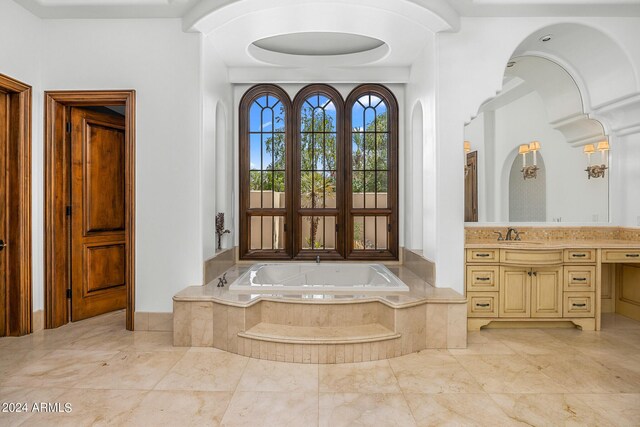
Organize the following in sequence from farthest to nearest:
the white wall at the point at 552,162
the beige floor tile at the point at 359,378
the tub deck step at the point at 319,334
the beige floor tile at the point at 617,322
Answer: the white wall at the point at 552,162 → the beige floor tile at the point at 617,322 → the tub deck step at the point at 319,334 → the beige floor tile at the point at 359,378

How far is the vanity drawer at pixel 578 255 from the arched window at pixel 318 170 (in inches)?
66.3

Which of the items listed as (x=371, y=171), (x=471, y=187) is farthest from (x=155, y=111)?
(x=471, y=187)

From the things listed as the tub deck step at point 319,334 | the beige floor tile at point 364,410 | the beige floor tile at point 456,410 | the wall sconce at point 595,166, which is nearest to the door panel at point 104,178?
the tub deck step at point 319,334

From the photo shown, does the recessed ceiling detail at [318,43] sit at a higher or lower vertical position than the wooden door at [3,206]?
higher

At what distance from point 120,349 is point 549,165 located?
→ 425cm

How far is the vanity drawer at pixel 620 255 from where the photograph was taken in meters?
3.55

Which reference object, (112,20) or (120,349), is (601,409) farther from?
(112,20)

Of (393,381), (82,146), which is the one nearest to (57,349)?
(82,146)

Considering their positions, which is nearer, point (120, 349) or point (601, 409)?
point (601, 409)

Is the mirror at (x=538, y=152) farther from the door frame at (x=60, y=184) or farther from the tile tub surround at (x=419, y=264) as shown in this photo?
the door frame at (x=60, y=184)

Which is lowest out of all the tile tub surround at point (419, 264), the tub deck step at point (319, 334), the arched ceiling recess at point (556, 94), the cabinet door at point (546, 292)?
the tub deck step at point (319, 334)

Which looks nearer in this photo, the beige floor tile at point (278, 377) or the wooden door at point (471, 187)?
the beige floor tile at point (278, 377)

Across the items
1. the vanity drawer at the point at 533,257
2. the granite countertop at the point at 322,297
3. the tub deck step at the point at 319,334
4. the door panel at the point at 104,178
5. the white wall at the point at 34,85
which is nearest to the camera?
the tub deck step at the point at 319,334

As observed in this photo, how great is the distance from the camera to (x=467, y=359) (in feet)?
9.44
